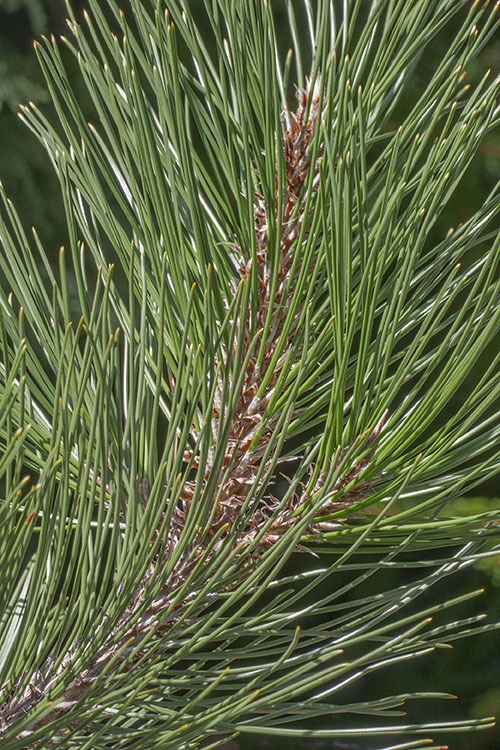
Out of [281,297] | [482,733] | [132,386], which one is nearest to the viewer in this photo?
[132,386]

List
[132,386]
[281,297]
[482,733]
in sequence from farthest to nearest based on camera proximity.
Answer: [482,733], [281,297], [132,386]

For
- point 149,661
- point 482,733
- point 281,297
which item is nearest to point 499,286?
point 281,297

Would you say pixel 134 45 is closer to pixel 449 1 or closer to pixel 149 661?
pixel 449 1

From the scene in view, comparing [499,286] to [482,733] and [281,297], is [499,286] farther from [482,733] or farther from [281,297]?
[482,733]

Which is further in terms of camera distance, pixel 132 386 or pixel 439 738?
pixel 439 738

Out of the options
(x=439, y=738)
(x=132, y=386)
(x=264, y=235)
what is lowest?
(x=439, y=738)

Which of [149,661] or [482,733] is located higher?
[149,661]
